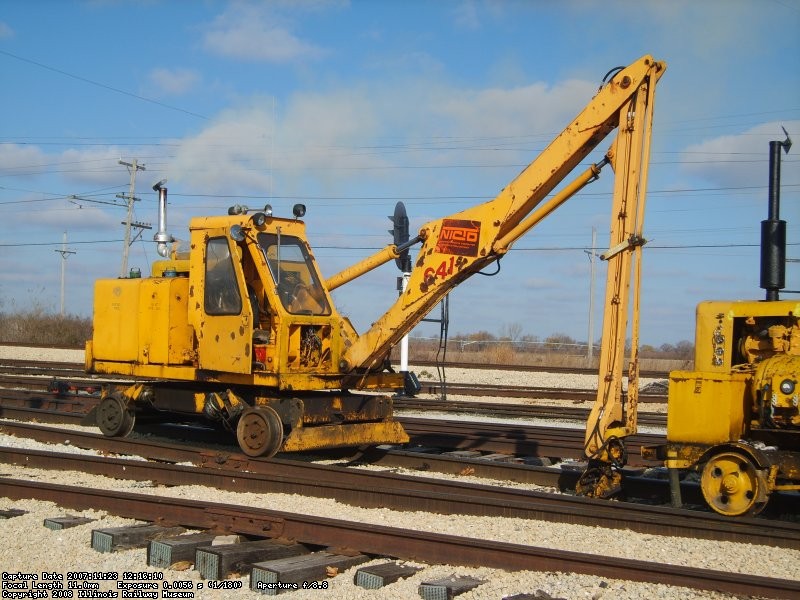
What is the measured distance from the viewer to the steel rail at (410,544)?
571 centimetres

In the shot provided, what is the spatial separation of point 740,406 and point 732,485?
0.77m

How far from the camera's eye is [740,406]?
26.4 ft

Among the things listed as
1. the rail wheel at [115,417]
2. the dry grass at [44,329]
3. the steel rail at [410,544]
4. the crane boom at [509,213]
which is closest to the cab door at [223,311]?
the crane boom at [509,213]

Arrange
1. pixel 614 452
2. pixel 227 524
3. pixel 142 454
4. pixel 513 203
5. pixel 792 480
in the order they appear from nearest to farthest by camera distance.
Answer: pixel 227 524
pixel 792 480
pixel 614 452
pixel 513 203
pixel 142 454

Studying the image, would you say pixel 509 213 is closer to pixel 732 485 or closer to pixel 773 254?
pixel 773 254

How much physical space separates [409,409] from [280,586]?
39.4ft

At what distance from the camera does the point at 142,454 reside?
1143cm

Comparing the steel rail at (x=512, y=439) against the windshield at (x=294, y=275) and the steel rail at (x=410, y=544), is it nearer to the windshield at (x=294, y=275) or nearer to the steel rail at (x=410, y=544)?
the windshield at (x=294, y=275)

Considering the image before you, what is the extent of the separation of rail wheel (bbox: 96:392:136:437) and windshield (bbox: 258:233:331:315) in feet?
10.4

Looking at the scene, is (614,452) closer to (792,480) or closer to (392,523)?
(792,480)

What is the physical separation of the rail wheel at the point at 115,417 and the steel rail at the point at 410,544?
13.1 ft

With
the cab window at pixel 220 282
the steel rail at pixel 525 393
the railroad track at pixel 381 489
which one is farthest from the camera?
the steel rail at pixel 525 393

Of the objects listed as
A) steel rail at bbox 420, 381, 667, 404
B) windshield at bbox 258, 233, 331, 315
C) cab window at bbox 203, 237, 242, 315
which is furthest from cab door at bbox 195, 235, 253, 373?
steel rail at bbox 420, 381, 667, 404

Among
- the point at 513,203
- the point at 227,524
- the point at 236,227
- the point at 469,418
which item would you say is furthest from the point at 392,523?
the point at 469,418
